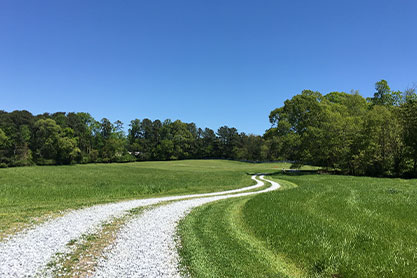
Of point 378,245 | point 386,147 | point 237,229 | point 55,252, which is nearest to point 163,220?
point 237,229

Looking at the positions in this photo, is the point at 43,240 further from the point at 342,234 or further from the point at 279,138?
the point at 279,138

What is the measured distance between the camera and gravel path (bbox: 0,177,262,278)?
235 inches

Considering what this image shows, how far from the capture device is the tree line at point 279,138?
128 ft

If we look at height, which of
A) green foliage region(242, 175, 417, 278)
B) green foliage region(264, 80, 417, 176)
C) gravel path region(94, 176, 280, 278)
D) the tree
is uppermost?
the tree

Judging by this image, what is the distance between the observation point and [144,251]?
23.6ft

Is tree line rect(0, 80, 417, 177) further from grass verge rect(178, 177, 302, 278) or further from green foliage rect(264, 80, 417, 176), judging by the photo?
grass verge rect(178, 177, 302, 278)

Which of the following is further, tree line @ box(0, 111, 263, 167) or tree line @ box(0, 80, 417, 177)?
tree line @ box(0, 111, 263, 167)

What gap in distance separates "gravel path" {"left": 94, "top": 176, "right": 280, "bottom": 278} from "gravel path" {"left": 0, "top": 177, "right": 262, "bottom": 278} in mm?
1489

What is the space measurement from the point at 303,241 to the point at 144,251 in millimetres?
5162

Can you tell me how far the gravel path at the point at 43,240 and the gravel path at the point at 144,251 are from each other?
149cm

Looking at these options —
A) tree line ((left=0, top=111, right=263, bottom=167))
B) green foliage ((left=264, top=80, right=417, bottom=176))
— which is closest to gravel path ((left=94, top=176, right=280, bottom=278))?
green foliage ((left=264, top=80, right=417, bottom=176))

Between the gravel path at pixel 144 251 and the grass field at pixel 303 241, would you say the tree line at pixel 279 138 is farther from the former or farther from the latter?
the gravel path at pixel 144 251

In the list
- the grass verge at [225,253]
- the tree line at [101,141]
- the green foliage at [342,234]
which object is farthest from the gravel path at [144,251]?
the tree line at [101,141]

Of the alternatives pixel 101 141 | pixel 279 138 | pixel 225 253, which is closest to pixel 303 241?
pixel 225 253
